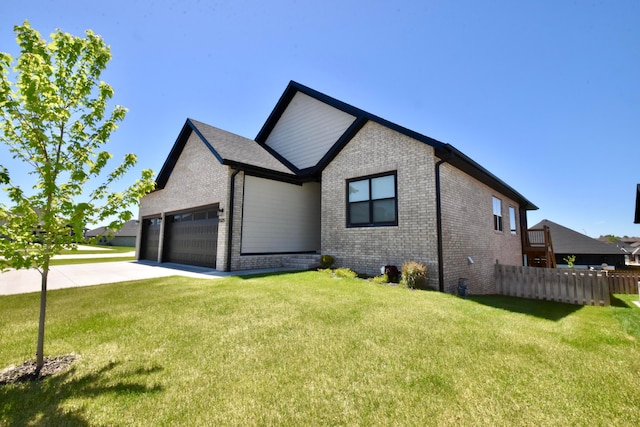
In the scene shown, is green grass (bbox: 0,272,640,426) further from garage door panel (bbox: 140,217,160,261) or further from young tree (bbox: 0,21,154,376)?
garage door panel (bbox: 140,217,160,261)

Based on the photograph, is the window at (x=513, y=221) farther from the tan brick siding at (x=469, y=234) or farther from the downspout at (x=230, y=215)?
the downspout at (x=230, y=215)

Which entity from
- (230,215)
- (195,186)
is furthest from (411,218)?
(195,186)

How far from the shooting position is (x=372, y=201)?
11148mm

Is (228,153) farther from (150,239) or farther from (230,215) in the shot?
(150,239)

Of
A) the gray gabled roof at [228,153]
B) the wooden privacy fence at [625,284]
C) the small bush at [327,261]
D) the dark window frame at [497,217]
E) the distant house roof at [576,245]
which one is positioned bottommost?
the wooden privacy fence at [625,284]

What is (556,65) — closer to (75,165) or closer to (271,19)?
(271,19)

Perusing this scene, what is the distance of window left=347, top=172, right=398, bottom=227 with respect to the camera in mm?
10594

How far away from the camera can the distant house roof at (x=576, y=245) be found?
102 feet

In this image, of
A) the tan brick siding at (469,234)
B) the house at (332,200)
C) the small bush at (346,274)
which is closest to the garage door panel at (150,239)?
the house at (332,200)

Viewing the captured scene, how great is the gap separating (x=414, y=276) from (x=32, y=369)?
8.50 m

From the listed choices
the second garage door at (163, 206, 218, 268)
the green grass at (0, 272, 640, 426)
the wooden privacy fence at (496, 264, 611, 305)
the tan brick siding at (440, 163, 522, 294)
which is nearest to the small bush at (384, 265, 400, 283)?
the tan brick siding at (440, 163, 522, 294)

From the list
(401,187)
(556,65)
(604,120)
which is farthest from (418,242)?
(604,120)

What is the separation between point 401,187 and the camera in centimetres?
1020

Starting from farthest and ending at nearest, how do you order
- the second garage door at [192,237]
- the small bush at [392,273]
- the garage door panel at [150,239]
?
the garage door panel at [150,239], the second garage door at [192,237], the small bush at [392,273]
